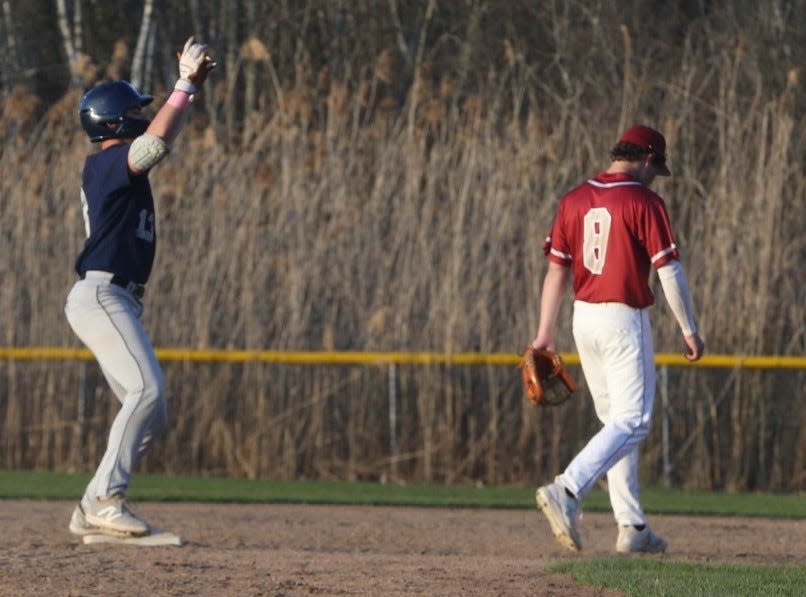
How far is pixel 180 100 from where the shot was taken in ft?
25.5

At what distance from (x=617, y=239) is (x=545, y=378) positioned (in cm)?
99

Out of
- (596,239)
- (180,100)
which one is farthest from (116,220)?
(596,239)

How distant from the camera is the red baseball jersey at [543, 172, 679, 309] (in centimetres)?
810

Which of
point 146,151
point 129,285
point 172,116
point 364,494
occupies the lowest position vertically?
point 364,494

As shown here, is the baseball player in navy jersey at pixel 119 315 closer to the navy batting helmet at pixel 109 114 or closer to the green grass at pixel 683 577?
the navy batting helmet at pixel 109 114

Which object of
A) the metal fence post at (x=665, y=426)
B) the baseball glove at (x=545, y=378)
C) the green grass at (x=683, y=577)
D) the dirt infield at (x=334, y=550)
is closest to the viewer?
the green grass at (x=683, y=577)

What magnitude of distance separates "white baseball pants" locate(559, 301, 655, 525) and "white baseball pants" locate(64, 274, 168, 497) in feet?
6.14

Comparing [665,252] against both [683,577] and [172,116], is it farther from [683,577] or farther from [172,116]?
[172,116]

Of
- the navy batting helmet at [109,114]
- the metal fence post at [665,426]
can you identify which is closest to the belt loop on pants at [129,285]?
the navy batting helmet at [109,114]

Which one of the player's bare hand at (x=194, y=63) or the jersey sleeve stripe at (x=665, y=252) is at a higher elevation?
the player's bare hand at (x=194, y=63)

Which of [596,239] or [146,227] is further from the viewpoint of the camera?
[596,239]

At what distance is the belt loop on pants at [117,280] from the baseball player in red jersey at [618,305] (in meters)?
1.89

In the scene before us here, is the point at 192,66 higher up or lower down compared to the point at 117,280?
higher up

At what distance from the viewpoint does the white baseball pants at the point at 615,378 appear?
7938mm
